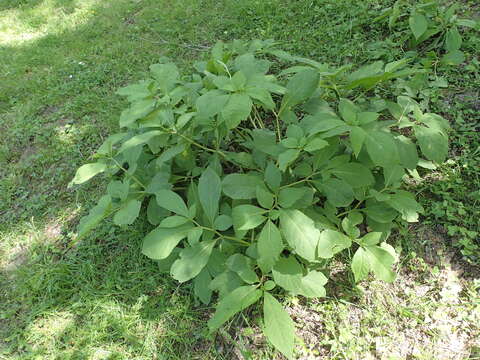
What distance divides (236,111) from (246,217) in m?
0.48

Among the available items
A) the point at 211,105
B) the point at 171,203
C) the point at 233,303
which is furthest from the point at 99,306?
the point at 211,105

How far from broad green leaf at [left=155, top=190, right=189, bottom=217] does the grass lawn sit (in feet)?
1.69

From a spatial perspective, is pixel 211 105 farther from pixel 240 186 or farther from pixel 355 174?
pixel 355 174

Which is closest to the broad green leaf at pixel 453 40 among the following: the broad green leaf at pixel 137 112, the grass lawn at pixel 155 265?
the grass lawn at pixel 155 265

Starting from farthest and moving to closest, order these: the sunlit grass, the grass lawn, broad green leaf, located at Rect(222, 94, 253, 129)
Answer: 1. the sunlit grass
2. the grass lawn
3. broad green leaf, located at Rect(222, 94, 253, 129)

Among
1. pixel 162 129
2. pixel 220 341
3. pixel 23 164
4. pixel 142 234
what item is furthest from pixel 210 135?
pixel 23 164

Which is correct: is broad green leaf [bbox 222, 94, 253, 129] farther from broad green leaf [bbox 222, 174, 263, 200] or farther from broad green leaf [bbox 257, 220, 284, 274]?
broad green leaf [bbox 257, 220, 284, 274]

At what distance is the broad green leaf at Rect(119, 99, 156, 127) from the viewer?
1.87 metres

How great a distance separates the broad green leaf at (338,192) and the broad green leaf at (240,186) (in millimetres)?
338

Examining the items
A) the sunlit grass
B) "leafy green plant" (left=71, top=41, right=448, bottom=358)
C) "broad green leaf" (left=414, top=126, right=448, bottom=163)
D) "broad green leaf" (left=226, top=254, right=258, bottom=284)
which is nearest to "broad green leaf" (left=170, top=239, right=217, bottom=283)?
"leafy green plant" (left=71, top=41, right=448, bottom=358)

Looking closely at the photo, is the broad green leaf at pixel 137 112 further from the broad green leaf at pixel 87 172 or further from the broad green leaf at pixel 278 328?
the broad green leaf at pixel 278 328

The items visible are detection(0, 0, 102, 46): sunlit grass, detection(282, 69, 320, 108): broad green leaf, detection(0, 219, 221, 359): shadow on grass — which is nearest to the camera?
detection(0, 219, 221, 359): shadow on grass

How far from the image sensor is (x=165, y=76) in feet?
6.81

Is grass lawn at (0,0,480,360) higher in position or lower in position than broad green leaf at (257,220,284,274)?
lower
